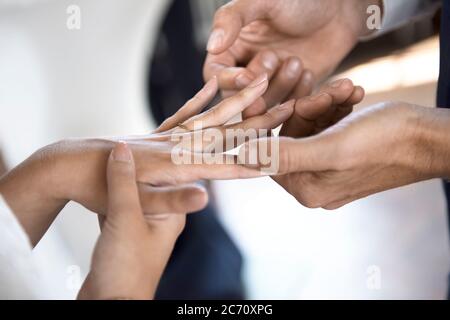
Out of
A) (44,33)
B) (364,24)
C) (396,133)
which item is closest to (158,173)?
(396,133)

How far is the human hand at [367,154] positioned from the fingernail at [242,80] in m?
0.13

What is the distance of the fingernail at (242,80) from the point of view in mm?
614

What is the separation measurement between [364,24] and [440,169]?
0.87 feet

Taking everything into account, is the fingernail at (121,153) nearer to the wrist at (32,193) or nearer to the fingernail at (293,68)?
the wrist at (32,193)

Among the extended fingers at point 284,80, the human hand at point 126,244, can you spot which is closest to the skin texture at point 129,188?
the human hand at point 126,244

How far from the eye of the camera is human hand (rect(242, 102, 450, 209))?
17.3 inches

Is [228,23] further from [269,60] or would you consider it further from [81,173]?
[81,173]

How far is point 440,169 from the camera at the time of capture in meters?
0.50

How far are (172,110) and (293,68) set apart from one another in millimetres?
529

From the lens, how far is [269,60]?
0.65 meters
